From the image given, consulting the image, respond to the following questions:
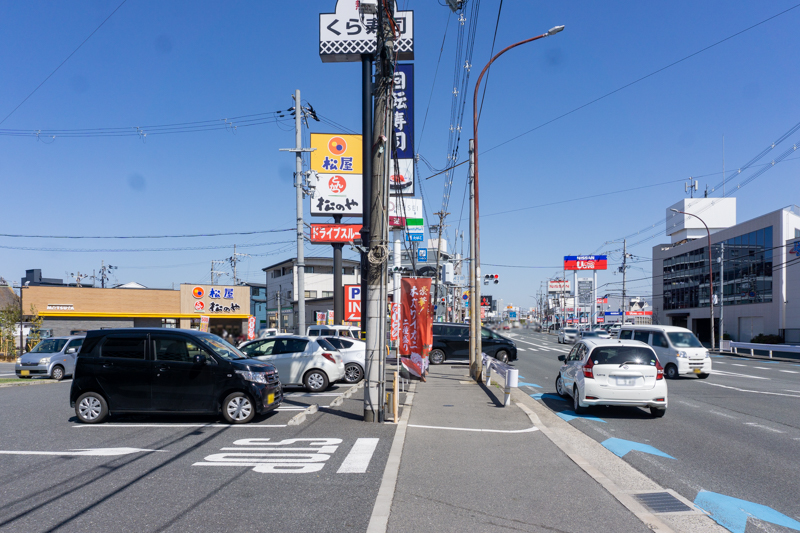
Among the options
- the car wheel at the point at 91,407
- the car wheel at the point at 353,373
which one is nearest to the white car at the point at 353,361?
the car wheel at the point at 353,373

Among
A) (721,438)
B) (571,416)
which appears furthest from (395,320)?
(721,438)

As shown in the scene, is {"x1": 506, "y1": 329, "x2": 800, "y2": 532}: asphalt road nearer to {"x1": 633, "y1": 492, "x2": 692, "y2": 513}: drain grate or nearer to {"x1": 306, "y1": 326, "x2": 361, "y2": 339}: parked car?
{"x1": 633, "y1": 492, "x2": 692, "y2": 513}: drain grate

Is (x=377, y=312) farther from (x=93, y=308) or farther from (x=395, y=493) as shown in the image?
(x=93, y=308)

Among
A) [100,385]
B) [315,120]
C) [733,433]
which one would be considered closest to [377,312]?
[100,385]

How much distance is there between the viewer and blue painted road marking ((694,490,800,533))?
521cm

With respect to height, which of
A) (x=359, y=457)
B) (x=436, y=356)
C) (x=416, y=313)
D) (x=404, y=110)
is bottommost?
(x=436, y=356)

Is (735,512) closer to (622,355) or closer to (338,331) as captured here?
(622,355)

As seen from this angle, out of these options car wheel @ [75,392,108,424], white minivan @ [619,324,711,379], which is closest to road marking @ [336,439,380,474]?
car wheel @ [75,392,108,424]

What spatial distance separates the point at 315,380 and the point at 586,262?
7159 cm

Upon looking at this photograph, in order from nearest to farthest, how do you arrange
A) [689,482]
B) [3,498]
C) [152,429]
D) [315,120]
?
[3,498], [689,482], [152,429], [315,120]

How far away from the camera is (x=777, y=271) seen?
4719 cm

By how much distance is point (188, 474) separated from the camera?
663 cm

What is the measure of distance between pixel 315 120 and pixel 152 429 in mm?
20796

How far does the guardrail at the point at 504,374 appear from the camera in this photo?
475 inches
